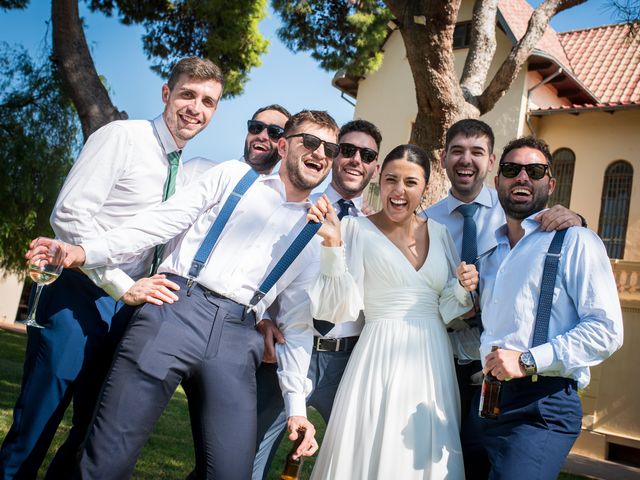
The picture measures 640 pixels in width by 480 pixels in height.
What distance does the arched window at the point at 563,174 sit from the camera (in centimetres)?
1757

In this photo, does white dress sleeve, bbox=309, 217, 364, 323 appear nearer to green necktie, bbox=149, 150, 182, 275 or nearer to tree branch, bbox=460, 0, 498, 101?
green necktie, bbox=149, 150, 182, 275

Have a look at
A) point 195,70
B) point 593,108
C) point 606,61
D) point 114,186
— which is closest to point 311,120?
point 195,70

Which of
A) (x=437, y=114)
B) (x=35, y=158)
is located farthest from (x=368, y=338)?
(x=35, y=158)

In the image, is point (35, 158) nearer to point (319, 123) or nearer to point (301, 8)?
point (301, 8)

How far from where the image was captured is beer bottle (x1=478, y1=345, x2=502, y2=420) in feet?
9.99

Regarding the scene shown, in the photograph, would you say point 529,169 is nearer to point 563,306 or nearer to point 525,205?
point 525,205

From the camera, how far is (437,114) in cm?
702

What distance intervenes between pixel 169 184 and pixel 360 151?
125 cm

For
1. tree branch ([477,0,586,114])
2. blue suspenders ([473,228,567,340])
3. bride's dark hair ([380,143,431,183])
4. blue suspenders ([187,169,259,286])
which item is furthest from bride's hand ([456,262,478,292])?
tree branch ([477,0,586,114])

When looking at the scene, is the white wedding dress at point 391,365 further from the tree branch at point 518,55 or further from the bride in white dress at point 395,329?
the tree branch at point 518,55

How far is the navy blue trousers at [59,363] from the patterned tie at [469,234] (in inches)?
76.1

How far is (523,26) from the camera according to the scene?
1823 centimetres

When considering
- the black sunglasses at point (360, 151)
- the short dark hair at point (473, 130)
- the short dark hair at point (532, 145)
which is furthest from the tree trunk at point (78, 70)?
the short dark hair at point (532, 145)

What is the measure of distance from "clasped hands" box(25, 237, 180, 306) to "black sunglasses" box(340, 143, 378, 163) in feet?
5.29
